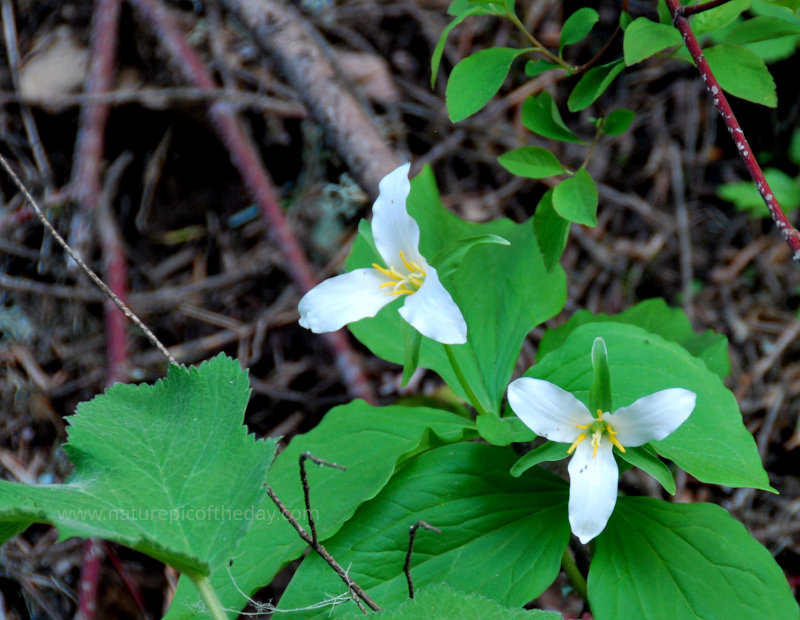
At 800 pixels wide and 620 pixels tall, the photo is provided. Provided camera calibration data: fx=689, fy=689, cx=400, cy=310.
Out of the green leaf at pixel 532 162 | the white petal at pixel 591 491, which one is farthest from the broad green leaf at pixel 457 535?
the green leaf at pixel 532 162

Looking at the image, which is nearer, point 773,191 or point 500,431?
point 500,431

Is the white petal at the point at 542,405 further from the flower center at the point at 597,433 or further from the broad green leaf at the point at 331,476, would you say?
the broad green leaf at the point at 331,476

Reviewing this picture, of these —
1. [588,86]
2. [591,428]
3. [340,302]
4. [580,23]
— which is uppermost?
[580,23]

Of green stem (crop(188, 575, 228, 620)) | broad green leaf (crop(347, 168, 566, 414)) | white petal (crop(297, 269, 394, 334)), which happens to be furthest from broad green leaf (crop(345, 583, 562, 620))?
broad green leaf (crop(347, 168, 566, 414))

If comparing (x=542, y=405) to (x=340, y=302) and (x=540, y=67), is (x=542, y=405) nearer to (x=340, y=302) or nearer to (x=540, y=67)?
(x=340, y=302)

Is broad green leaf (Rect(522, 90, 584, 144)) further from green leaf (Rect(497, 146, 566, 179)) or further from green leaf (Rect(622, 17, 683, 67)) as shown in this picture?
green leaf (Rect(622, 17, 683, 67))

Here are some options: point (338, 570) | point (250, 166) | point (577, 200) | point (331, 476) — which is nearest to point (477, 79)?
point (577, 200)
